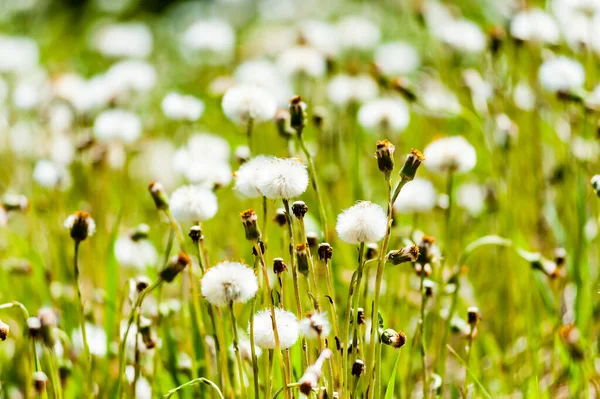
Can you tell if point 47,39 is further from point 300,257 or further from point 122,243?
point 300,257

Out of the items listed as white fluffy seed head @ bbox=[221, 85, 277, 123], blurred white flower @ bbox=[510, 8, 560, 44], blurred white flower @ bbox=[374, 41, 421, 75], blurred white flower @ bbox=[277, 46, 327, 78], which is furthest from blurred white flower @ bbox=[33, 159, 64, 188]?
blurred white flower @ bbox=[374, 41, 421, 75]

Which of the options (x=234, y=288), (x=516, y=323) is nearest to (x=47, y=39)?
(x=516, y=323)

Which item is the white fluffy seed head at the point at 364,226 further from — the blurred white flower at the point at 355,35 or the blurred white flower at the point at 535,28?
the blurred white flower at the point at 355,35

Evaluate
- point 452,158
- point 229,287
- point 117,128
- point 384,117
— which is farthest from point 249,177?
point 117,128

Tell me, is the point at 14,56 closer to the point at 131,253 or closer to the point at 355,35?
the point at 355,35

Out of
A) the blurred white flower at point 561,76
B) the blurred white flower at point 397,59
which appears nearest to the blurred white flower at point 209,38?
the blurred white flower at point 397,59

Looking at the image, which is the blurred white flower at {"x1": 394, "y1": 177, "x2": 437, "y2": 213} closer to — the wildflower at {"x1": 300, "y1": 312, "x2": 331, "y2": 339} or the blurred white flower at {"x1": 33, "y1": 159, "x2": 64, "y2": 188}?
the wildflower at {"x1": 300, "y1": 312, "x2": 331, "y2": 339}
